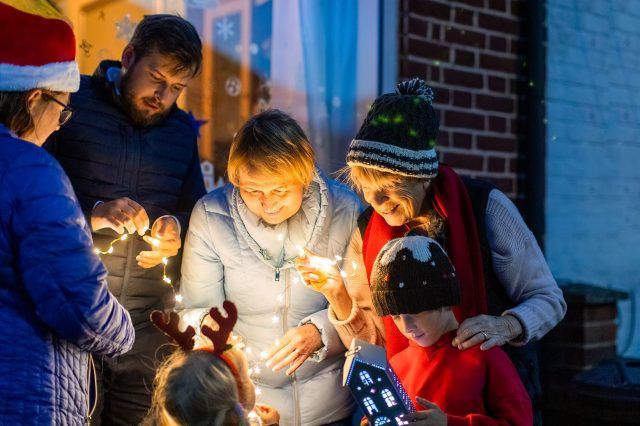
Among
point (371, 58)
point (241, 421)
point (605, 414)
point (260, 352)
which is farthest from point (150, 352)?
point (605, 414)

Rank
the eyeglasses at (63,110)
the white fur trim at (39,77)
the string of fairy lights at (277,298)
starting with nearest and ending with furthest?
the white fur trim at (39,77)
the eyeglasses at (63,110)
the string of fairy lights at (277,298)

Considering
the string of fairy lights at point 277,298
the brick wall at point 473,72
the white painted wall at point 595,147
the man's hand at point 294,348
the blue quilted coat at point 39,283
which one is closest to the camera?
the blue quilted coat at point 39,283

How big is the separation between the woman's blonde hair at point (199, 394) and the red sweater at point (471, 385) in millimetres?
657

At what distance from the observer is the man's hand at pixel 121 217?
2957 millimetres

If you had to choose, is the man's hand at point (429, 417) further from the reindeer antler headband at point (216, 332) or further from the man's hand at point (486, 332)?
the reindeer antler headband at point (216, 332)

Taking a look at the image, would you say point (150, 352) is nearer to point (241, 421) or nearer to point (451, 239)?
point (241, 421)

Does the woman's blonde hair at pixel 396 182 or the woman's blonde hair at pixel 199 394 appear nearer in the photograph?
the woman's blonde hair at pixel 199 394

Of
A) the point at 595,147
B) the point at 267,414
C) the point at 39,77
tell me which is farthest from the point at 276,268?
the point at 595,147

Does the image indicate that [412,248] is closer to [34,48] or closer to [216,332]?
[216,332]

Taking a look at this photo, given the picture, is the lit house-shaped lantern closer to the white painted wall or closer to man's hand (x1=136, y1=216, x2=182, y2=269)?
man's hand (x1=136, y1=216, x2=182, y2=269)

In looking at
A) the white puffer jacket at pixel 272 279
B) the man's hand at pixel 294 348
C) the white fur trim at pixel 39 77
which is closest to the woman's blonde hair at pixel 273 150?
the white puffer jacket at pixel 272 279

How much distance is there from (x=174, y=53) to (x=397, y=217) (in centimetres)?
111

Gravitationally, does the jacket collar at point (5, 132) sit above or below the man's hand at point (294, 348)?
above

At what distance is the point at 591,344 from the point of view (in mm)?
4922
